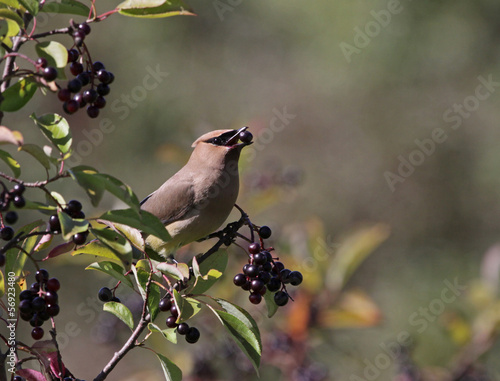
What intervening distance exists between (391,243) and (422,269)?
4.00ft

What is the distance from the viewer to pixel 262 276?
6.91 feet

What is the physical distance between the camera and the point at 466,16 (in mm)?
8727

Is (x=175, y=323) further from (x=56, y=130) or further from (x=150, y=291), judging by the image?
(x=56, y=130)

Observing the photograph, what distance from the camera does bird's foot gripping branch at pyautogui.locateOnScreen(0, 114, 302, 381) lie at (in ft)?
5.41

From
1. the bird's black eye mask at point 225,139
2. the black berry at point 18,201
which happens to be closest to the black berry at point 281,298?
the black berry at point 18,201

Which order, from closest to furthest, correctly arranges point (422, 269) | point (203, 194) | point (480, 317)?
point (203, 194)
point (480, 317)
point (422, 269)

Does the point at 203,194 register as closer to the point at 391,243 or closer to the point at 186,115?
the point at 186,115

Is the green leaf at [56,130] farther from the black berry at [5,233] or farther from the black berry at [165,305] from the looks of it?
the black berry at [165,305]

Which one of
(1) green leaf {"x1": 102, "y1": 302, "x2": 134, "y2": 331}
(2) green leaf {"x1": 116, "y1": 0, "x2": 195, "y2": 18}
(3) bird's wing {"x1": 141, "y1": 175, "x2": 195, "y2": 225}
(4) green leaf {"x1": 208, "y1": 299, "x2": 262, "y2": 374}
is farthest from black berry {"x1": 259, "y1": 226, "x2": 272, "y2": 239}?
(3) bird's wing {"x1": 141, "y1": 175, "x2": 195, "y2": 225}

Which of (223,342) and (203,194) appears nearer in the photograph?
(203,194)

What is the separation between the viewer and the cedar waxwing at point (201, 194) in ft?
10.0

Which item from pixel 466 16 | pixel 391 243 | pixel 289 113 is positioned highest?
pixel 466 16

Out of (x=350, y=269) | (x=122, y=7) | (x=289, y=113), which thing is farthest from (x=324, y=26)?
(x=122, y=7)

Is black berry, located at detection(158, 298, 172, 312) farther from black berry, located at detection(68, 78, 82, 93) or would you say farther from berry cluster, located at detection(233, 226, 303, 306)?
black berry, located at detection(68, 78, 82, 93)
